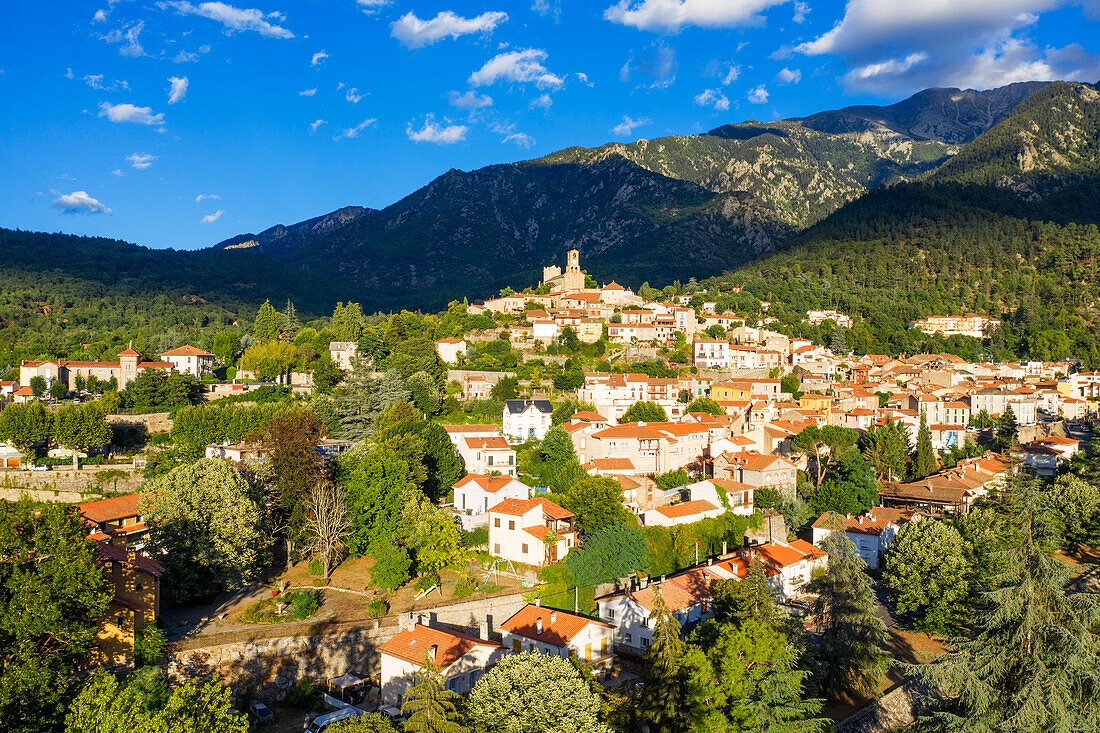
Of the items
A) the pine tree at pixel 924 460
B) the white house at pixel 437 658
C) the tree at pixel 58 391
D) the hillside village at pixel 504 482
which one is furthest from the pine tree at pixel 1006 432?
the tree at pixel 58 391

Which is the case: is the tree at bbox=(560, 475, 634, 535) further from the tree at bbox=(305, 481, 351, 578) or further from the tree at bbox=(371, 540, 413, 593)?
the tree at bbox=(305, 481, 351, 578)

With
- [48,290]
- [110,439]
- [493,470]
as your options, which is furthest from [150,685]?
[48,290]

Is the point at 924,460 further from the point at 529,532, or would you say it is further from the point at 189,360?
the point at 189,360

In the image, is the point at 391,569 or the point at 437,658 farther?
the point at 391,569

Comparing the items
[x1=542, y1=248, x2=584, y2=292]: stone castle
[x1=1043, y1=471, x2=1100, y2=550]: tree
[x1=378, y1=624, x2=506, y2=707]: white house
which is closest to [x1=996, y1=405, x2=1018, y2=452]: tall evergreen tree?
[x1=1043, y1=471, x2=1100, y2=550]: tree

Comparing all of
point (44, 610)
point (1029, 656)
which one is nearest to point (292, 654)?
point (44, 610)
